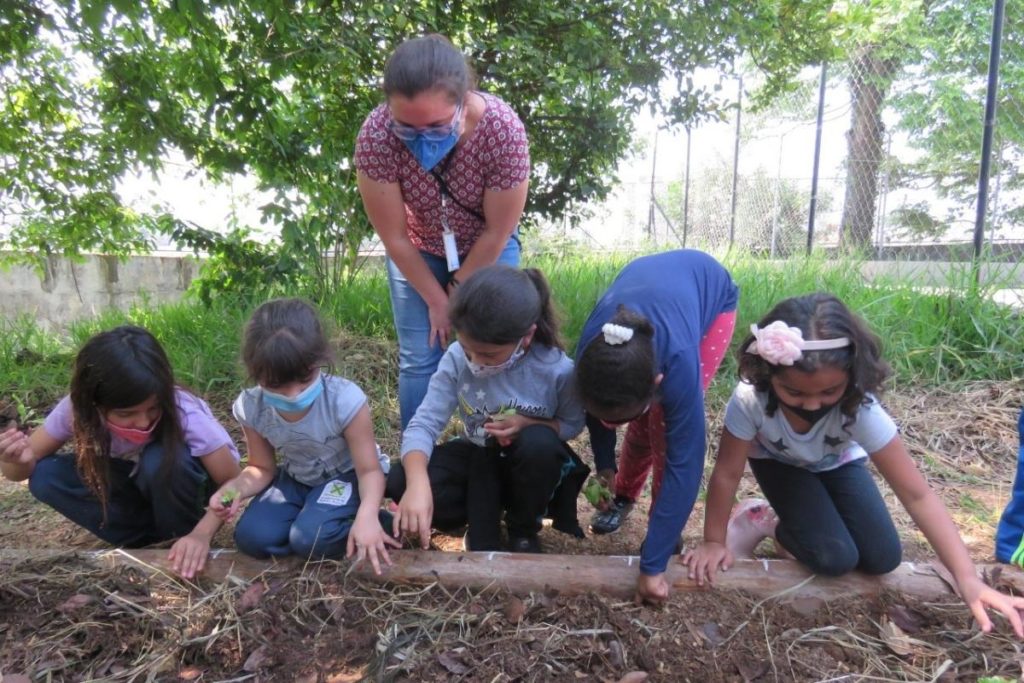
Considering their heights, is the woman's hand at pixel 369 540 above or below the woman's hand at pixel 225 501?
below

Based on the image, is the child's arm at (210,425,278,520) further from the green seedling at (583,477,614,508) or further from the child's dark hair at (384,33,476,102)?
the child's dark hair at (384,33,476,102)

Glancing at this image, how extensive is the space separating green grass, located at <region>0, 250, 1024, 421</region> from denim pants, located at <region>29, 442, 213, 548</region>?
4.94 feet

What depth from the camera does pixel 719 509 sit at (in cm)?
205

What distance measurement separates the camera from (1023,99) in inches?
214

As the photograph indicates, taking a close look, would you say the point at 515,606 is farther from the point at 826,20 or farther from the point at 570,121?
the point at 826,20

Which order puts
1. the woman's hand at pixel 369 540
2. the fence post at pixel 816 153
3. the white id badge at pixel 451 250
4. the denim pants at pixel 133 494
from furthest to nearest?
the fence post at pixel 816 153 → the white id badge at pixel 451 250 → the denim pants at pixel 133 494 → the woman's hand at pixel 369 540

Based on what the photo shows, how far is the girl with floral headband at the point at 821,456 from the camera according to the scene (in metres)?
1.77

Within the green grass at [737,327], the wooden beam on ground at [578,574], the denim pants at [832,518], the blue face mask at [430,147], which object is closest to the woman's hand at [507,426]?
the wooden beam on ground at [578,574]

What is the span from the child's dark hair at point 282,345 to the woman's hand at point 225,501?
360 millimetres

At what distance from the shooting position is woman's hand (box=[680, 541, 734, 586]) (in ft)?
6.63

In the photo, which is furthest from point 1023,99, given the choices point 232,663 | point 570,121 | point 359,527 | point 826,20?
point 232,663

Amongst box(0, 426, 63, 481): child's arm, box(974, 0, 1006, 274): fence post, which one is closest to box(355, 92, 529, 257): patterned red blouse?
box(0, 426, 63, 481): child's arm

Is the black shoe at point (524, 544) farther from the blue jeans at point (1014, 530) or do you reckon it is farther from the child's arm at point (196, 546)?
the blue jeans at point (1014, 530)

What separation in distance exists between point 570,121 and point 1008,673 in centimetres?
399
